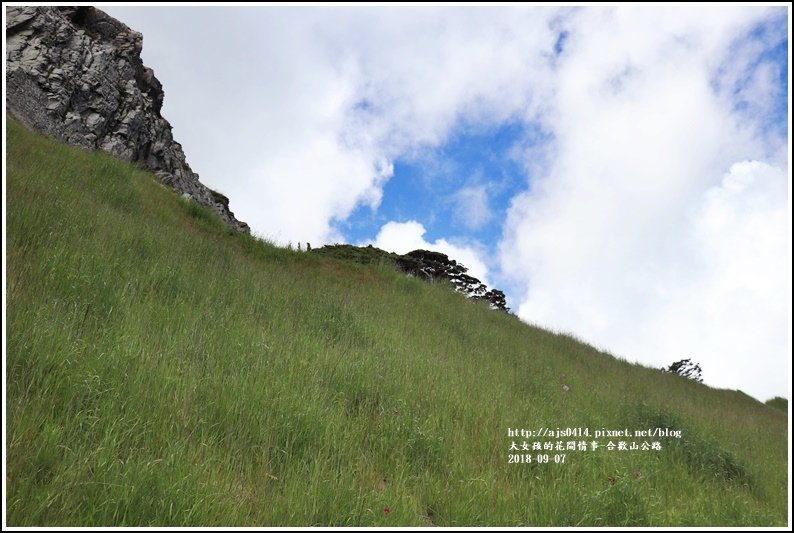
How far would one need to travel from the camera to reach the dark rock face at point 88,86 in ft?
55.6

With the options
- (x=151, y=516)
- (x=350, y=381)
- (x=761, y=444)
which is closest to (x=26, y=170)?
(x=350, y=381)

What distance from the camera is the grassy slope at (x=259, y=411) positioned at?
3.04 m

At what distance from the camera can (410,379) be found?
6383mm

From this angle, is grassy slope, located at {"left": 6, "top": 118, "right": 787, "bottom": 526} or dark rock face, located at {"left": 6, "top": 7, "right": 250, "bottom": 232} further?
dark rock face, located at {"left": 6, "top": 7, "right": 250, "bottom": 232}

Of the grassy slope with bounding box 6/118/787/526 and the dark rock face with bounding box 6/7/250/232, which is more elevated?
the dark rock face with bounding box 6/7/250/232

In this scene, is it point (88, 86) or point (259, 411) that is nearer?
point (259, 411)

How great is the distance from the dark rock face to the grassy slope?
27.8 ft

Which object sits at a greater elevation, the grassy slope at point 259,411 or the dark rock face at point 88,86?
the dark rock face at point 88,86

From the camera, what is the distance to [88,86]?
19250mm

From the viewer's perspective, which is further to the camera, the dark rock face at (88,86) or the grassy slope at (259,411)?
the dark rock face at (88,86)

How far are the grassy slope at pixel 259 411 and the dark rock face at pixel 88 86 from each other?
849 centimetres

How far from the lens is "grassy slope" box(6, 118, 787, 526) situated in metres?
3.04

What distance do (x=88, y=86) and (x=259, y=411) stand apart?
21023 millimetres

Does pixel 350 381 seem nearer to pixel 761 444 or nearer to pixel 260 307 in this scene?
pixel 260 307
